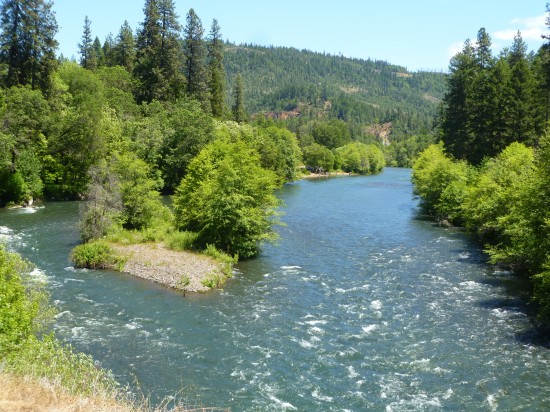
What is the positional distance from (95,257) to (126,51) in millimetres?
73275

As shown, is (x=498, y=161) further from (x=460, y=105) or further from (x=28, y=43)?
(x=28, y=43)

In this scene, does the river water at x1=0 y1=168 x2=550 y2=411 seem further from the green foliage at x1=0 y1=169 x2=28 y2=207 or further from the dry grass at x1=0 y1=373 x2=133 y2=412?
the green foliage at x1=0 y1=169 x2=28 y2=207

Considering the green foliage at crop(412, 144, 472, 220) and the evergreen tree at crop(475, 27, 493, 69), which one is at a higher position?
the evergreen tree at crop(475, 27, 493, 69)

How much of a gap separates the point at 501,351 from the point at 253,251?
18851mm

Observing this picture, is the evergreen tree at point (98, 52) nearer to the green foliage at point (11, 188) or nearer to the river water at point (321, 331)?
the green foliage at point (11, 188)

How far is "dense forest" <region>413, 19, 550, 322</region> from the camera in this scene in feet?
89.2

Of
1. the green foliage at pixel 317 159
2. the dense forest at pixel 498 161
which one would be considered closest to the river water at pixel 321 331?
the dense forest at pixel 498 161

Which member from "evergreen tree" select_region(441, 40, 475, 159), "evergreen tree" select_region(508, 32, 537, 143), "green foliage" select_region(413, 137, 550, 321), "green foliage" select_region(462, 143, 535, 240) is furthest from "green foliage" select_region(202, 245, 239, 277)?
"evergreen tree" select_region(441, 40, 475, 159)

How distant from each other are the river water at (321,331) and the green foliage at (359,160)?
100284 millimetres

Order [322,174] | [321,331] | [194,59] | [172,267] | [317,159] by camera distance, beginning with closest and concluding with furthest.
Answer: [321,331]
[172,267]
[194,59]
[322,174]
[317,159]

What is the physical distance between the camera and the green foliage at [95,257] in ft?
104

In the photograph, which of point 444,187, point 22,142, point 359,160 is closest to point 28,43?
point 22,142

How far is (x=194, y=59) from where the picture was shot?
86.5 metres

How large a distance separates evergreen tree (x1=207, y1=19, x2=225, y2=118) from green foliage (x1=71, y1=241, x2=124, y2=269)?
5994 centimetres
